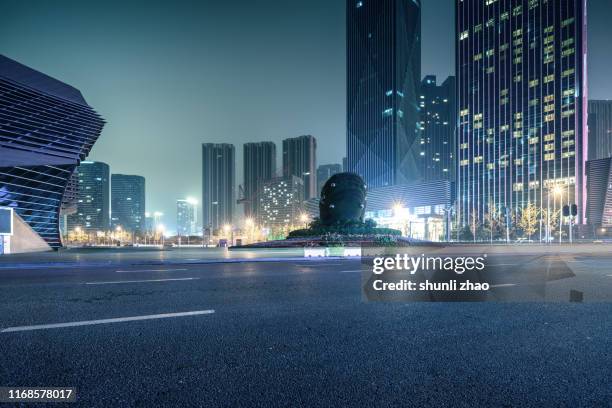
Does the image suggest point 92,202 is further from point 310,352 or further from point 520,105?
point 310,352

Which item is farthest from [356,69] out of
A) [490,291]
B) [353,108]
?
[490,291]

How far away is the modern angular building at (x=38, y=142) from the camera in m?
32.5

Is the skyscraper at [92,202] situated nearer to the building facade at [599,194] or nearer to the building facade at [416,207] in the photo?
the building facade at [416,207]

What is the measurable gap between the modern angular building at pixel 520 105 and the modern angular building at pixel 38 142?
323 ft

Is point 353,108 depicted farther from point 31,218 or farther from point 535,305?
point 535,305

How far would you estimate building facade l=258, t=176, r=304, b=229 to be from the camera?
178875 mm

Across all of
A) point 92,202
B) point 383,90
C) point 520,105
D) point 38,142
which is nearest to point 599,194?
point 520,105

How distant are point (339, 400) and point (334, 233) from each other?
110 ft

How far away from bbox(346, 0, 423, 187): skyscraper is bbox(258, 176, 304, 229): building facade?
1339 inches

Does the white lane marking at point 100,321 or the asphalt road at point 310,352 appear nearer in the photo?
the asphalt road at point 310,352

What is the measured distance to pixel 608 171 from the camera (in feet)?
286

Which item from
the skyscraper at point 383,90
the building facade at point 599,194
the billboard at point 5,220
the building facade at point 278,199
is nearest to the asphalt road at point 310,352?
the billboard at point 5,220

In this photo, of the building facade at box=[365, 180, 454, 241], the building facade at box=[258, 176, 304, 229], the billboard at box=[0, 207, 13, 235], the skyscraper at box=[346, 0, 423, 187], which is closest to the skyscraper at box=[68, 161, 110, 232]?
the building facade at box=[258, 176, 304, 229]

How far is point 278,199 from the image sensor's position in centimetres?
18238
